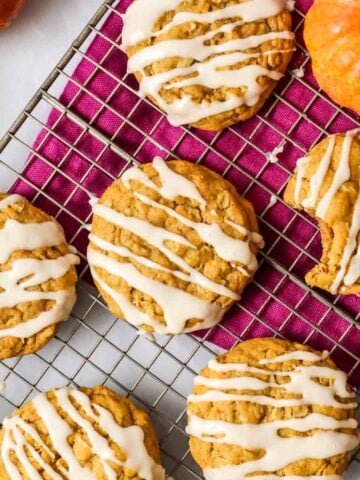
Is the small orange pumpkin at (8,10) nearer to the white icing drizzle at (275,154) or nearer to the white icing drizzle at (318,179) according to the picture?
the white icing drizzle at (275,154)

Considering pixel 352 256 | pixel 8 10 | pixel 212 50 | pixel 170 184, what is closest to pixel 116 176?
pixel 170 184

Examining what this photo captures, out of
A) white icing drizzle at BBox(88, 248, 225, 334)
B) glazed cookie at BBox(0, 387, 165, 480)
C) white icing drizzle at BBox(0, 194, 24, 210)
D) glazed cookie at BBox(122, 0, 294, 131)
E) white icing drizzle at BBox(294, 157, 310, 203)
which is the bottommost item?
glazed cookie at BBox(0, 387, 165, 480)

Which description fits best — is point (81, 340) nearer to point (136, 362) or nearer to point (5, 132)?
point (136, 362)

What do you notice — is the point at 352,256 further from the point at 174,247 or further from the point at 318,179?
the point at 174,247

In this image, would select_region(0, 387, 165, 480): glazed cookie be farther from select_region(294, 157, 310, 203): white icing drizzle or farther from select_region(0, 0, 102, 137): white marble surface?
select_region(0, 0, 102, 137): white marble surface

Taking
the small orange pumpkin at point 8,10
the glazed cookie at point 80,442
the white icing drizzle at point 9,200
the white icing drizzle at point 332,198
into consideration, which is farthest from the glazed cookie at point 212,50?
the glazed cookie at point 80,442

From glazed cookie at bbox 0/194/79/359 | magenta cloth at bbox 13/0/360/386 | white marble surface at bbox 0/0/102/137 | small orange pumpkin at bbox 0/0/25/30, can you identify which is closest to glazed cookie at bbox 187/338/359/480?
magenta cloth at bbox 13/0/360/386
